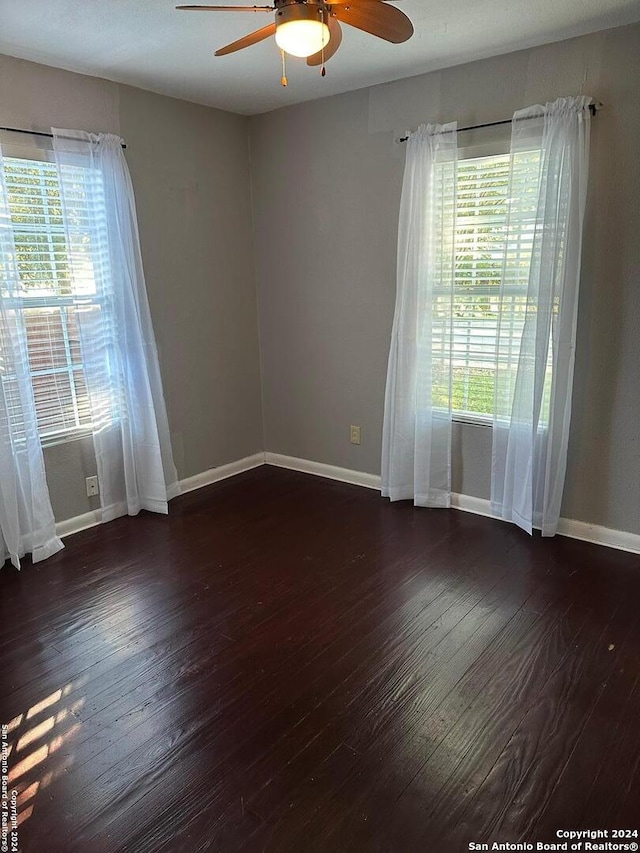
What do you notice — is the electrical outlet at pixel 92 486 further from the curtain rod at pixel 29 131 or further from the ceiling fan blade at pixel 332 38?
the ceiling fan blade at pixel 332 38

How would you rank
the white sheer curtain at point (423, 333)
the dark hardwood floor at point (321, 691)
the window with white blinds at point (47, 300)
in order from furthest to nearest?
1. the white sheer curtain at point (423, 333)
2. the window with white blinds at point (47, 300)
3. the dark hardwood floor at point (321, 691)

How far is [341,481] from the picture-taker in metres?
4.20

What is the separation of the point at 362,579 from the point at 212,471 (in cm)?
177

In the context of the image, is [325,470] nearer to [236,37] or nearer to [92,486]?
[92,486]

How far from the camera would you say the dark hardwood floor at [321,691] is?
1.63 meters

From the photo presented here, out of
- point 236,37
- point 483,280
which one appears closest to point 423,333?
point 483,280

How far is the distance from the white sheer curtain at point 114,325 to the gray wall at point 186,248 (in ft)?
0.51

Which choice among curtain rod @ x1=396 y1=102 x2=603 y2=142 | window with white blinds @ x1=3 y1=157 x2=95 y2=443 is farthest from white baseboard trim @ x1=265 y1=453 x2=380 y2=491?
curtain rod @ x1=396 y1=102 x2=603 y2=142

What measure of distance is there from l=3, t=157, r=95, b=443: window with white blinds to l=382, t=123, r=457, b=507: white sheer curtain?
71.3 inches

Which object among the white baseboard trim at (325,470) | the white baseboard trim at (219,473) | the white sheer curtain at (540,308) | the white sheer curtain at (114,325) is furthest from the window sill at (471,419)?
the white sheer curtain at (114,325)

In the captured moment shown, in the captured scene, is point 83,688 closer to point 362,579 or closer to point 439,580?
point 362,579

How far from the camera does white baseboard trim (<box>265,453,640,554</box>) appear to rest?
3086 millimetres

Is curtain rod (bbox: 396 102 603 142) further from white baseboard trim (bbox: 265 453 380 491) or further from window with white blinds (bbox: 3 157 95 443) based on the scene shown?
white baseboard trim (bbox: 265 453 380 491)

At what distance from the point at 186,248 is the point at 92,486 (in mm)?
1628
